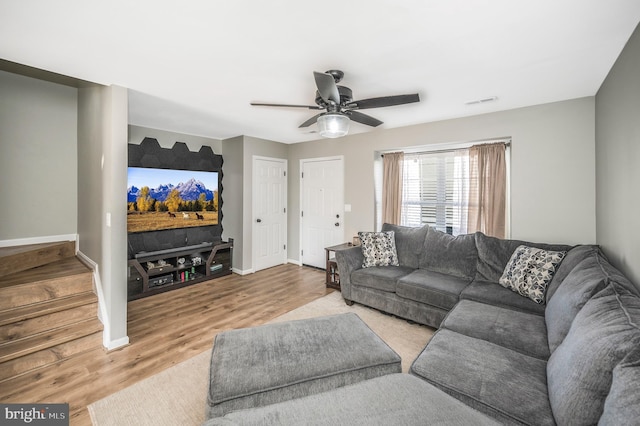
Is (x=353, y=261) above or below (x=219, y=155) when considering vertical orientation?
below

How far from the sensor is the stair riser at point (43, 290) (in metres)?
2.42

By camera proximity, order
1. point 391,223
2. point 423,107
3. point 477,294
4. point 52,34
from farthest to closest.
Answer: point 391,223 < point 423,107 < point 477,294 < point 52,34

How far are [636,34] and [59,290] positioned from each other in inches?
196

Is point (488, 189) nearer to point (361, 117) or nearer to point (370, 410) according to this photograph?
point (361, 117)

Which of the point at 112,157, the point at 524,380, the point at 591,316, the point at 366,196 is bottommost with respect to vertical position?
the point at 524,380

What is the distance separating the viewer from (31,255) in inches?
117

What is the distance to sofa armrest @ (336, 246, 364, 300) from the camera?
11.6 feet

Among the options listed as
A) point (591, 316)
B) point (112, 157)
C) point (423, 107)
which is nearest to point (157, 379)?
point (112, 157)

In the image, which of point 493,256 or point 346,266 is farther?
point 346,266

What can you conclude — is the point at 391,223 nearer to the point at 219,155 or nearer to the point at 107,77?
the point at 219,155

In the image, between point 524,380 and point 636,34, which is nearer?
point 524,380

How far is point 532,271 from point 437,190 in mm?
1721

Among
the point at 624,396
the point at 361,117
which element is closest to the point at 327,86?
the point at 361,117

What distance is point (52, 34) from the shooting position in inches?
71.1
